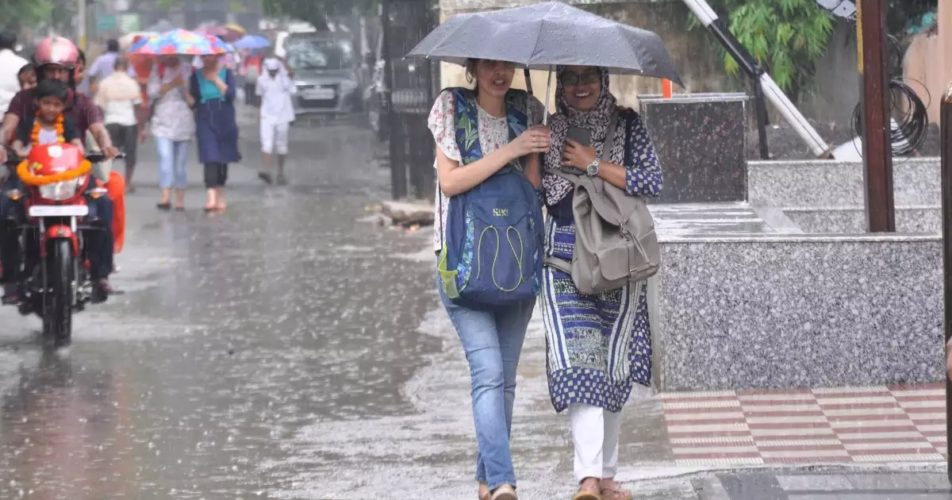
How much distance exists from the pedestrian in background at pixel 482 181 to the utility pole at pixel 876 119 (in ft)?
9.54

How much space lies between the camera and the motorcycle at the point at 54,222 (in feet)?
35.0

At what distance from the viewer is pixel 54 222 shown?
10844 millimetres

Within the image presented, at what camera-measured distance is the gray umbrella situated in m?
6.02

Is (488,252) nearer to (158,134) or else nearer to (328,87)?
(158,134)

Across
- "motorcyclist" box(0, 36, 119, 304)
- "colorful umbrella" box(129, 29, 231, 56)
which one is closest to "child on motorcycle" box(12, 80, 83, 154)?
"motorcyclist" box(0, 36, 119, 304)

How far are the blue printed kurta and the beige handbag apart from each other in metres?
0.07

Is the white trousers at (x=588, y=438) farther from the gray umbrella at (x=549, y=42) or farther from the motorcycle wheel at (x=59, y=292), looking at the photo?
the motorcycle wheel at (x=59, y=292)

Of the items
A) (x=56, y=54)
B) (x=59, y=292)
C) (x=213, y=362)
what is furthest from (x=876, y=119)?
(x=56, y=54)

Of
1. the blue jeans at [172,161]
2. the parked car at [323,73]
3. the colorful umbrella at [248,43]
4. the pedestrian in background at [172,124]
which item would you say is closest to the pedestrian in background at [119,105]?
the pedestrian in background at [172,124]

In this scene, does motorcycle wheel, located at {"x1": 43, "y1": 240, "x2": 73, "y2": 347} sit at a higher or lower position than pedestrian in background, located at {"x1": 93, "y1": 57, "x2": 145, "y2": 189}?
lower

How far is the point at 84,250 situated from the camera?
1128 centimetres

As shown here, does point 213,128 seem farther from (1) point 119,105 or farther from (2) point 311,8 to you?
(2) point 311,8

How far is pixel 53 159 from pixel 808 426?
5012 mm

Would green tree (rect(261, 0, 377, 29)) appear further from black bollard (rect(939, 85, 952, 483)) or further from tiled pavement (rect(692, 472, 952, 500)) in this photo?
black bollard (rect(939, 85, 952, 483))
